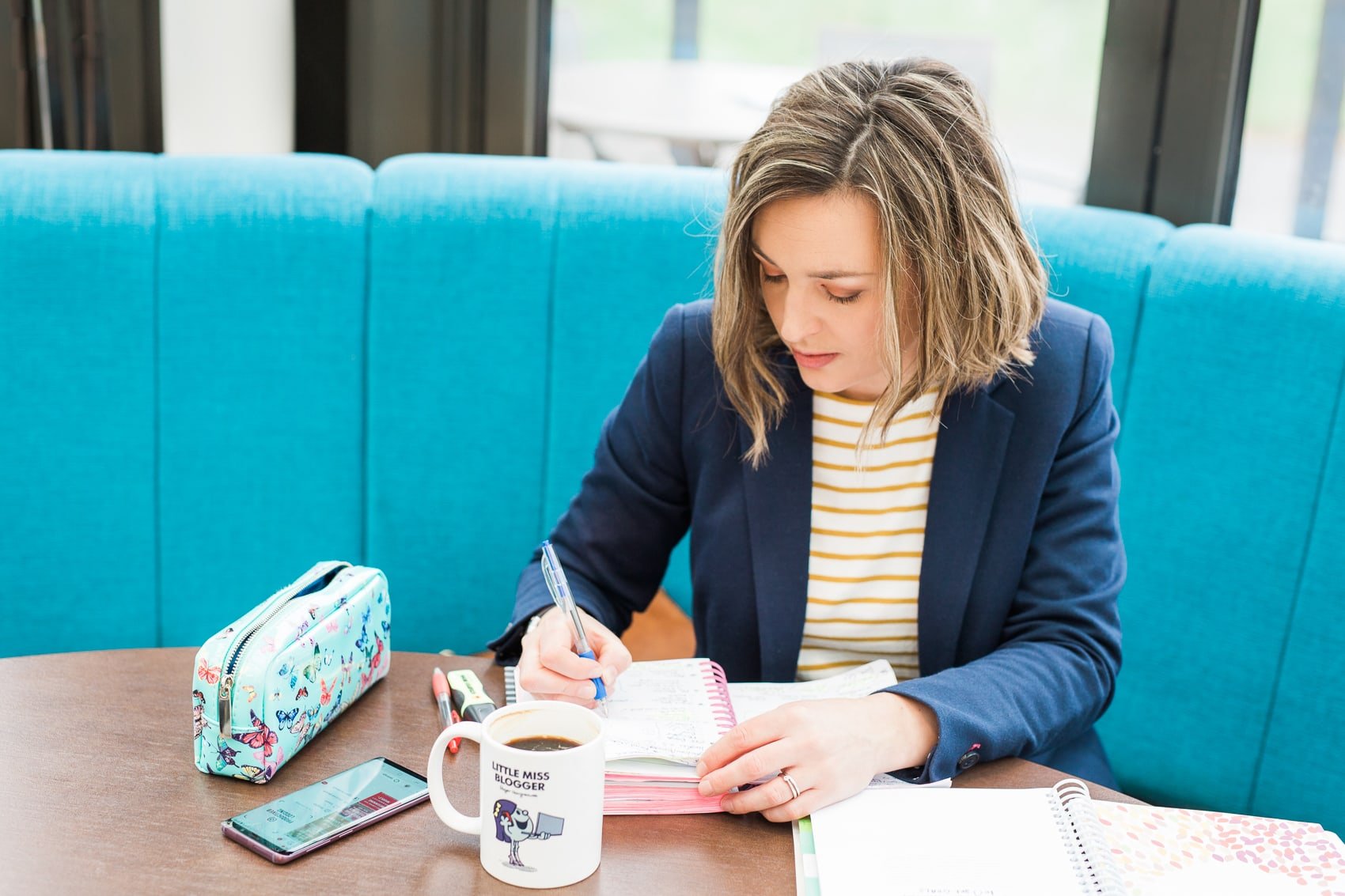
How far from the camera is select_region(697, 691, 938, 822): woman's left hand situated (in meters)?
0.89

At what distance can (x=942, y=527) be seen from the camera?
4.08 ft

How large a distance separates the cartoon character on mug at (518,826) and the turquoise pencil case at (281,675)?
0.21 meters

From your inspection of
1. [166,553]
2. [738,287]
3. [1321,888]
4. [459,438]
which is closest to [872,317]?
[738,287]

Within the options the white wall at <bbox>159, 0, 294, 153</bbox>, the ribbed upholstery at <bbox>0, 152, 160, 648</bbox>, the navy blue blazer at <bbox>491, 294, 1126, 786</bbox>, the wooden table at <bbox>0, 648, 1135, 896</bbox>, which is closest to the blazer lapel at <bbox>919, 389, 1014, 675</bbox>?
the navy blue blazer at <bbox>491, 294, 1126, 786</bbox>

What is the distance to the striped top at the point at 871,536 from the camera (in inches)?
50.4

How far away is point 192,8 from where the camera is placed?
1.94 m

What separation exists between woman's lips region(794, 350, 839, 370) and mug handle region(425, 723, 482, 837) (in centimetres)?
52

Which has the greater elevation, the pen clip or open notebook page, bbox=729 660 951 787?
the pen clip

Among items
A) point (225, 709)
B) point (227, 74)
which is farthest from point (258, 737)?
point (227, 74)

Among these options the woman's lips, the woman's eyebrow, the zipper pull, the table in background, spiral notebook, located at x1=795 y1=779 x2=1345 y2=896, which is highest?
the table in background

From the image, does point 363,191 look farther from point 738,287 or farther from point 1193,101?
point 1193,101

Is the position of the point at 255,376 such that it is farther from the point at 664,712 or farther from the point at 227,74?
the point at 664,712

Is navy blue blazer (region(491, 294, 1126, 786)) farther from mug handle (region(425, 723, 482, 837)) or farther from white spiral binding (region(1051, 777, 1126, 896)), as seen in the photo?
mug handle (region(425, 723, 482, 837))

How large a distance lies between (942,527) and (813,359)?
0.71ft
